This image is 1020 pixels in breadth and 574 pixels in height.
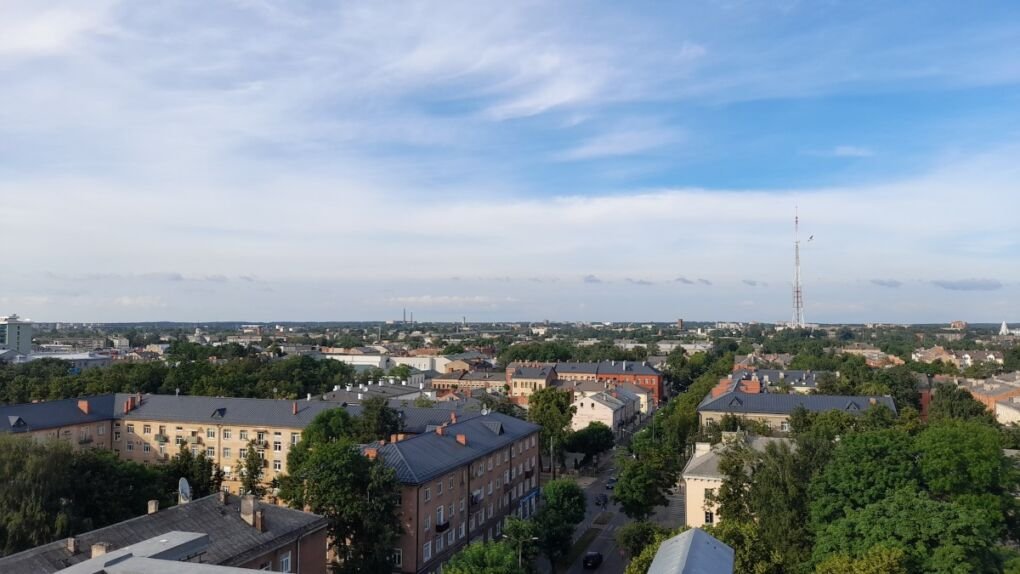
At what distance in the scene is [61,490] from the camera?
33438mm

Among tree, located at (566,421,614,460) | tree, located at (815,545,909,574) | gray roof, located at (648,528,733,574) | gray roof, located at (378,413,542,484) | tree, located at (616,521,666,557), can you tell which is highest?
gray roof, located at (648,528,733,574)

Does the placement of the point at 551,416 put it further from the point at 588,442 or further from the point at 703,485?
the point at 703,485

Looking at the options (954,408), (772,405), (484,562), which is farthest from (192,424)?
(954,408)

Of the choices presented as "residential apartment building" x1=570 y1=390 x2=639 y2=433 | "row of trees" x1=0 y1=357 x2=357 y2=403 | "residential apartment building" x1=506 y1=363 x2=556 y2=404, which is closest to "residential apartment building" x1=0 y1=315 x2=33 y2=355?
"row of trees" x1=0 y1=357 x2=357 y2=403

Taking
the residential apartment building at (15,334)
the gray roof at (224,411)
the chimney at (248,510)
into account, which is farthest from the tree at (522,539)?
the residential apartment building at (15,334)

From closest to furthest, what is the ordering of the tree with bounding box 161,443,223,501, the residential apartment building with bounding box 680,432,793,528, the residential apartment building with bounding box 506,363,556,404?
the residential apartment building with bounding box 680,432,793,528
the tree with bounding box 161,443,223,501
the residential apartment building with bounding box 506,363,556,404

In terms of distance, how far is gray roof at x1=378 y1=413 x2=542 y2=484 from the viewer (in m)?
38.8

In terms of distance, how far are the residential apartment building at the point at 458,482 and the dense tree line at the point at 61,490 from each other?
40.5ft

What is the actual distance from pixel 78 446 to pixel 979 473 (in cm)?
6592

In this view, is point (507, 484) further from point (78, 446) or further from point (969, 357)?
point (969, 357)

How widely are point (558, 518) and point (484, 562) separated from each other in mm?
13187

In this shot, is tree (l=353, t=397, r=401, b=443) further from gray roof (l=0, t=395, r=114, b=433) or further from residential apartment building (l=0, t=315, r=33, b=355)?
residential apartment building (l=0, t=315, r=33, b=355)

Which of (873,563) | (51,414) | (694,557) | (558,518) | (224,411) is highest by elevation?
(694,557)

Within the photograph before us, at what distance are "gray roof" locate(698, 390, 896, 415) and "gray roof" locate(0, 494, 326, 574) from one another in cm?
5404
